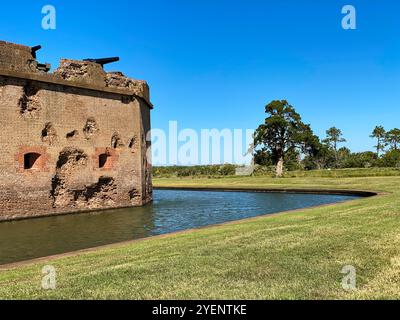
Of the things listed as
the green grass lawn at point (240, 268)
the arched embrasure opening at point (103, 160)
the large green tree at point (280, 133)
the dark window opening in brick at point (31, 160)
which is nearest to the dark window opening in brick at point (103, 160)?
the arched embrasure opening at point (103, 160)

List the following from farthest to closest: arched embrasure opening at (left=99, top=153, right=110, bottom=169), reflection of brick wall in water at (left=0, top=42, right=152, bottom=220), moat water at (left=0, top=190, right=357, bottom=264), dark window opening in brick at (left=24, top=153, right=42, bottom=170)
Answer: arched embrasure opening at (left=99, top=153, right=110, bottom=169) → dark window opening in brick at (left=24, top=153, right=42, bottom=170) → reflection of brick wall in water at (left=0, top=42, right=152, bottom=220) → moat water at (left=0, top=190, right=357, bottom=264)

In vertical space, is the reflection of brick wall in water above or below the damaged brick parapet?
below

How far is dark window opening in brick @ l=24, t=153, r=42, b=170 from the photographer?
17578 mm

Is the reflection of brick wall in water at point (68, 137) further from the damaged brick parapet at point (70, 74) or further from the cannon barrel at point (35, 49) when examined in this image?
the cannon barrel at point (35, 49)

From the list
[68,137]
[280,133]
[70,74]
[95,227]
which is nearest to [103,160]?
[68,137]

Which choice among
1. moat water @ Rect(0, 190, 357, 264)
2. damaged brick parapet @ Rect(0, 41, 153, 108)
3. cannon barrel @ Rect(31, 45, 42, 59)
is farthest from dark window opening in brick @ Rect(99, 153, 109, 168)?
cannon barrel @ Rect(31, 45, 42, 59)

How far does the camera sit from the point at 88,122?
19922 mm

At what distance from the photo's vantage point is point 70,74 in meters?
19.2

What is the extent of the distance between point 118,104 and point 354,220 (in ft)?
49.8

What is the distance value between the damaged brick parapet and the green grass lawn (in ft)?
38.7

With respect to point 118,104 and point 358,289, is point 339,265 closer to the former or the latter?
point 358,289

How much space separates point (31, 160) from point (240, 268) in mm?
14700

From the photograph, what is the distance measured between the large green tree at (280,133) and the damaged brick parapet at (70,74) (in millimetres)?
29664

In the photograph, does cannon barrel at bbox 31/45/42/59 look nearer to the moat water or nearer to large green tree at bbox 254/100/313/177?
the moat water
